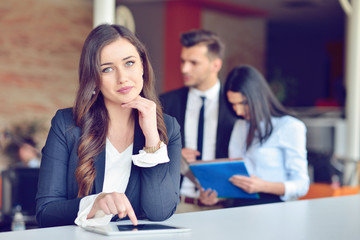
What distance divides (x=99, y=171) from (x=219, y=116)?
1692 millimetres

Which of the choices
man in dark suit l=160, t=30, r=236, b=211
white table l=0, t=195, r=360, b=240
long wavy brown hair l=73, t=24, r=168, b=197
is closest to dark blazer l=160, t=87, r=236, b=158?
man in dark suit l=160, t=30, r=236, b=211

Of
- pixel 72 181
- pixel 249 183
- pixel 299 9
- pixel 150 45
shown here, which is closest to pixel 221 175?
pixel 249 183

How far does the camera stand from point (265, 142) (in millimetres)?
3207

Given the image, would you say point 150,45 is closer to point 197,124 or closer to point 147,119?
point 197,124

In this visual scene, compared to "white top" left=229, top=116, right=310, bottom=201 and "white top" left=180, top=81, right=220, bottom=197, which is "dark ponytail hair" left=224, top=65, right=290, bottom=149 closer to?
"white top" left=229, top=116, right=310, bottom=201

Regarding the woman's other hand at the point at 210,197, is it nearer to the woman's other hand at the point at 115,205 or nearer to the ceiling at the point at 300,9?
the woman's other hand at the point at 115,205

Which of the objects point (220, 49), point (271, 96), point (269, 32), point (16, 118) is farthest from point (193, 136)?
point (269, 32)

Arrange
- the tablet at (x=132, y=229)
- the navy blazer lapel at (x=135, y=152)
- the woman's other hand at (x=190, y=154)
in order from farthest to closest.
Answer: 1. the woman's other hand at (x=190, y=154)
2. the navy blazer lapel at (x=135, y=152)
3. the tablet at (x=132, y=229)

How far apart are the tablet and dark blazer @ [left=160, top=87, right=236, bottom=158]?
1.74 meters

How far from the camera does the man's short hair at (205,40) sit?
4156 millimetres

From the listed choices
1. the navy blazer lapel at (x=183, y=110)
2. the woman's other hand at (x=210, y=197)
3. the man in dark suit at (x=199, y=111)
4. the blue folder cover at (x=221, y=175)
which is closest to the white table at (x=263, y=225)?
the blue folder cover at (x=221, y=175)

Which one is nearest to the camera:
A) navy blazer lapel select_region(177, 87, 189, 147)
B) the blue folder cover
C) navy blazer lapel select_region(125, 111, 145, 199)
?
navy blazer lapel select_region(125, 111, 145, 199)

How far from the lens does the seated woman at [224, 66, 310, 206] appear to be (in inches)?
123

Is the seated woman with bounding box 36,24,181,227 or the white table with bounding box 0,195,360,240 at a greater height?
the seated woman with bounding box 36,24,181,227
